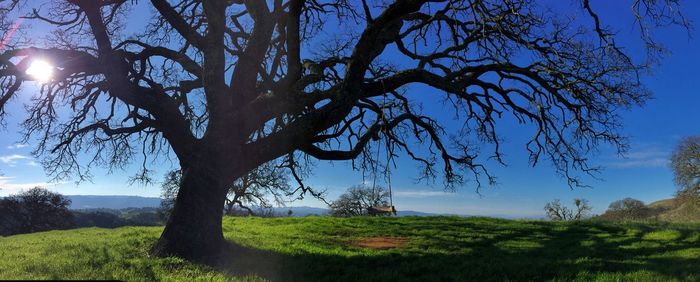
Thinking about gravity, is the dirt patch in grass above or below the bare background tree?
below

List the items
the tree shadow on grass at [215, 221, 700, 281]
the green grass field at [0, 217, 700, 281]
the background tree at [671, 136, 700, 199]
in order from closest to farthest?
the green grass field at [0, 217, 700, 281] < the tree shadow on grass at [215, 221, 700, 281] < the background tree at [671, 136, 700, 199]

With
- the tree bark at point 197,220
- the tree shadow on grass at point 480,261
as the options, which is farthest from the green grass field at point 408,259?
the tree bark at point 197,220

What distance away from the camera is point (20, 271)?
671 cm

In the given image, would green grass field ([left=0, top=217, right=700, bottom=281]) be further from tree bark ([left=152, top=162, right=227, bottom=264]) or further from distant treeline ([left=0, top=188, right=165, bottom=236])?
distant treeline ([left=0, top=188, right=165, bottom=236])

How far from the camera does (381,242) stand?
14.6 metres

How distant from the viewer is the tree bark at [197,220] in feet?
30.8

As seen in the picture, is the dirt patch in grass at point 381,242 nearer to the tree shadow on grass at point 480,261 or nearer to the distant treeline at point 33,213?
the tree shadow on grass at point 480,261

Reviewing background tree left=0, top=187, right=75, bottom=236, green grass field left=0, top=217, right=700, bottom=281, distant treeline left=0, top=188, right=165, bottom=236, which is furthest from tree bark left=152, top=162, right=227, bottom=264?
background tree left=0, top=187, right=75, bottom=236

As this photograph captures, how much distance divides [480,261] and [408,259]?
1805 millimetres

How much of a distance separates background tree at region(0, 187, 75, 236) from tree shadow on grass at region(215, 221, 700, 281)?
52.8 m

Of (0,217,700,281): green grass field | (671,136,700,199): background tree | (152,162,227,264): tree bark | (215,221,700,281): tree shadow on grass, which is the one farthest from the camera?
(671,136,700,199): background tree

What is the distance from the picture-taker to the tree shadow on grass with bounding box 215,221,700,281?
27.9 feet

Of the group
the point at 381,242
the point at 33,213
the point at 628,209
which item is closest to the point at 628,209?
the point at 628,209

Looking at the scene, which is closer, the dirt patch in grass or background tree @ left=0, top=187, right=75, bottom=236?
the dirt patch in grass
